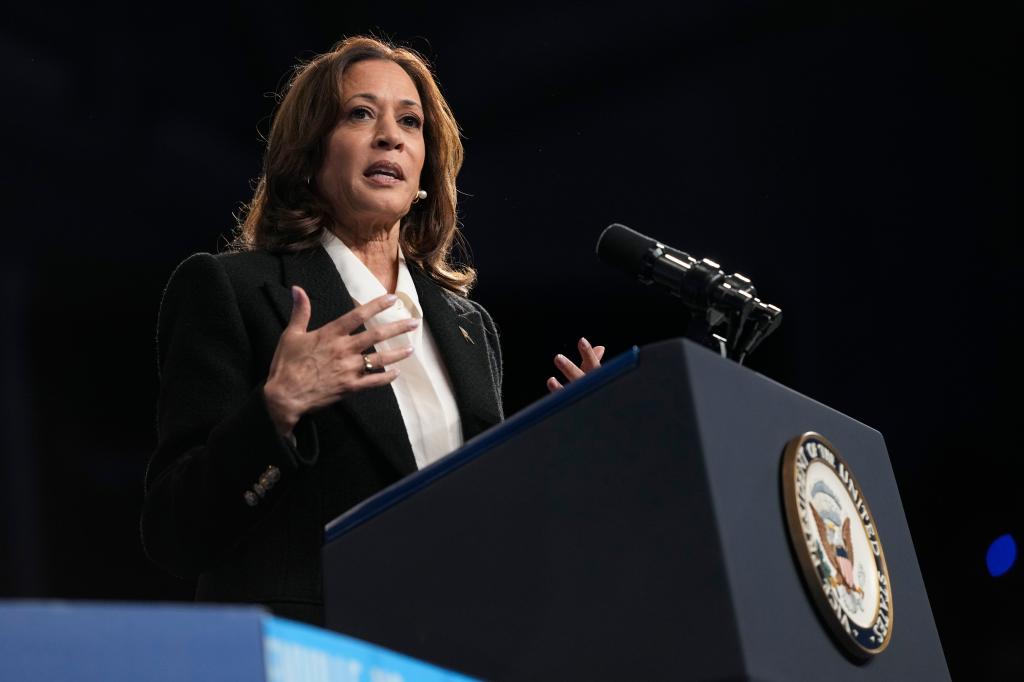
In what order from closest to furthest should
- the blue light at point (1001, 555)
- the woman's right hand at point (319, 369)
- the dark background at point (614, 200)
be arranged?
the woman's right hand at point (319, 369) → the dark background at point (614, 200) → the blue light at point (1001, 555)

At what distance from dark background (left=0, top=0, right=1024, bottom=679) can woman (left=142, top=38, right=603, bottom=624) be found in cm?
137

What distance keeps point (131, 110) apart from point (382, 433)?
2.03 m

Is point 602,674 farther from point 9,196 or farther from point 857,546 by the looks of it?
point 9,196

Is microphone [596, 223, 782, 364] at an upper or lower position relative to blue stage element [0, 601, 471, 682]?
upper

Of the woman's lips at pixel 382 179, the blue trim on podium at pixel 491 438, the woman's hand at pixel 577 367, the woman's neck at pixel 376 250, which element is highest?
the woman's lips at pixel 382 179

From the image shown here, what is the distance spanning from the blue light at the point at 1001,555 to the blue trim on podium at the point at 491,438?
2.73 metres

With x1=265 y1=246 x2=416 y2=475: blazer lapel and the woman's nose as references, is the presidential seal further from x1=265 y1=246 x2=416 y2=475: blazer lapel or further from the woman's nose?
the woman's nose

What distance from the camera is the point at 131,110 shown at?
327 centimetres

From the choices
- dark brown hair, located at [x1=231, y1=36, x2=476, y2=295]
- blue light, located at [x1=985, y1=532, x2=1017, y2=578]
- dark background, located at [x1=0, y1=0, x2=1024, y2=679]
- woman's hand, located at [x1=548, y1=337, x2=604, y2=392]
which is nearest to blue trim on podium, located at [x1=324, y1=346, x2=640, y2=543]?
woman's hand, located at [x1=548, y1=337, x2=604, y2=392]

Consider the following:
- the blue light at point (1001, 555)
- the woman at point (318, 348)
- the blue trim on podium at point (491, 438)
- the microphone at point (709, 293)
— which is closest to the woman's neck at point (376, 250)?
the woman at point (318, 348)

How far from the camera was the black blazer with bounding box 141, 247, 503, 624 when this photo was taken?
1.40 m

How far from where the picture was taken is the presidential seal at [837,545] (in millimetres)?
1039

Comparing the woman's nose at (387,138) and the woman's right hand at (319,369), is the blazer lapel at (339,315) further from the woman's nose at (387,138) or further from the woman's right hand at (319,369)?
the woman's nose at (387,138)

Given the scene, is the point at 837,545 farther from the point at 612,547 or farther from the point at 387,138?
the point at 387,138
